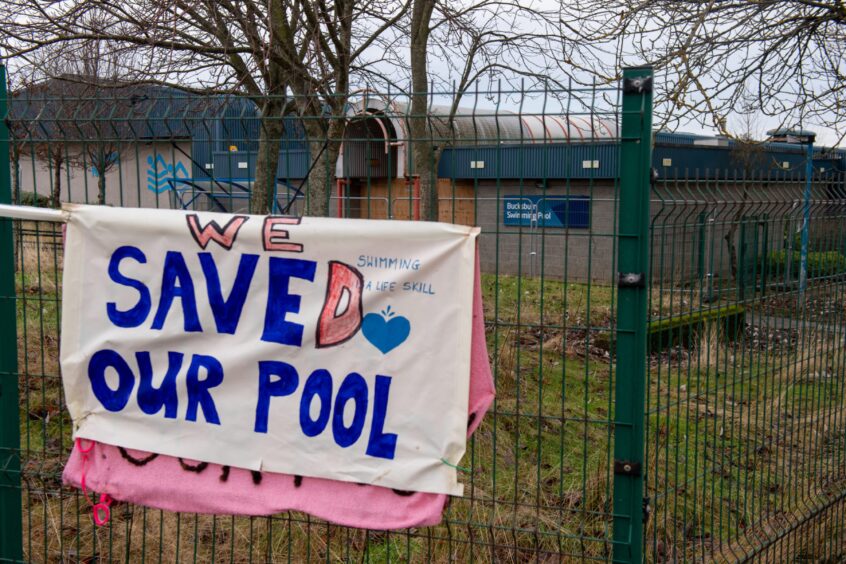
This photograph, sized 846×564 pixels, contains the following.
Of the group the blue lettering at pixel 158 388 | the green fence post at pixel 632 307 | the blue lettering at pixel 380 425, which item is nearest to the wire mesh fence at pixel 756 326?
the green fence post at pixel 632 307

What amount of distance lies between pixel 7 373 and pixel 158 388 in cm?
105

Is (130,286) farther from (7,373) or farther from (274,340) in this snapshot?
(7,373)

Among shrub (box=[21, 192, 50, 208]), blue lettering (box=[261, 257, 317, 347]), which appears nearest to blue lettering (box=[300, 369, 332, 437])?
blue lettering (box=[261, 257, 317, 347])

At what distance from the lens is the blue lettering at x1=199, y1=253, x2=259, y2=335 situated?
3.55 meters

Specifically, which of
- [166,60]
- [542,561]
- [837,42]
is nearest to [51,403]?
[166,60]

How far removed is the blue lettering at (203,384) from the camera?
359 cm

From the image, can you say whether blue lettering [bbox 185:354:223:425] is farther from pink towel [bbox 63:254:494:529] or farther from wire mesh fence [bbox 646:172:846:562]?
wire mesh fence [bbox 646:172:846:562]

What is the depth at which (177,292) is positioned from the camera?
3656mm

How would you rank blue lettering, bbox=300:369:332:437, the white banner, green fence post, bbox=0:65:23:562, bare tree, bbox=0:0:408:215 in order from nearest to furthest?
1. the white banner
2. blue lettering, bbox=300:369:332:437
3. green fence post, bbox=0:65:23:562
4. bare tree, bbox=0:0:408:215

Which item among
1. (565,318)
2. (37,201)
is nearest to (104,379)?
(37,201)

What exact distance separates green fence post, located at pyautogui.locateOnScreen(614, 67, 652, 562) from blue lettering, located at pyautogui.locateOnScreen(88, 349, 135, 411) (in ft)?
6.94

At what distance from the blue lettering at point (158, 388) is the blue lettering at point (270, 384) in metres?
0.40

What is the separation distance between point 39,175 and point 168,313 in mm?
25672

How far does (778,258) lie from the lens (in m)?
4.41
